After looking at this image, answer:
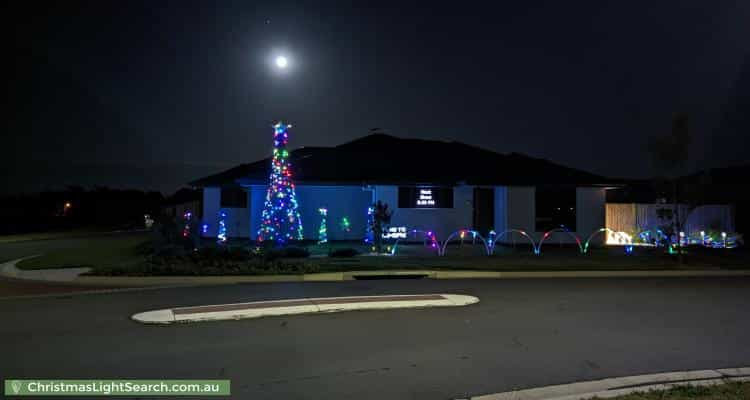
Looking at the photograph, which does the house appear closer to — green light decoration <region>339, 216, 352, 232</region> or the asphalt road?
green light decoration <region>339, 216, 352, 232</region>

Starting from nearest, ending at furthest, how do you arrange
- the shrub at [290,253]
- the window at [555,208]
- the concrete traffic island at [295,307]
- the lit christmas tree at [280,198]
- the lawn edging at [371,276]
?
1. the concrete traffic island at [295,307]
2. the lawn edging at [371,276]
3. the shrub at [290,253]
4. the lit christmas tree at [280,198]
5. the window at [555,208]

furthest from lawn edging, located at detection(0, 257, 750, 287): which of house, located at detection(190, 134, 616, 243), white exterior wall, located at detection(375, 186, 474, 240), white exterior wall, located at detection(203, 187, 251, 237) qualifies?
white exterior wall, located at detection(203, 187, 251, 237)

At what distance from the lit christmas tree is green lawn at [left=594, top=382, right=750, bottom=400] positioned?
16741mm

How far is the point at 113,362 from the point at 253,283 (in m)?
7.16

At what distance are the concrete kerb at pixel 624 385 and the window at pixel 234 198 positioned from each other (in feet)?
70.8

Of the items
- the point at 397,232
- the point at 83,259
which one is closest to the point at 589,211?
the point at 397,232

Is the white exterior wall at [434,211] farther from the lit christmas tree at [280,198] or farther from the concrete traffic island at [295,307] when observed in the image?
the concrete traffic island at [295,307]

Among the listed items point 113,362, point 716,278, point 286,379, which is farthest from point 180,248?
point 716,278

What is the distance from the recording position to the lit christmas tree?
20.9 metres

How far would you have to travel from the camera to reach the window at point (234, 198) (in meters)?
25.9

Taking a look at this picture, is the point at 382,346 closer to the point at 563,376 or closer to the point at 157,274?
the point at 563,376

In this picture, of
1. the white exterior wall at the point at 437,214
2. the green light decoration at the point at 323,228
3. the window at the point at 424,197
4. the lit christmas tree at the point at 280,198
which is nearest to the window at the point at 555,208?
the white exterior wall at the point at 437,214

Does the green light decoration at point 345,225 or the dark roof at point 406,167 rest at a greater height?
the dark roof at point 406,167

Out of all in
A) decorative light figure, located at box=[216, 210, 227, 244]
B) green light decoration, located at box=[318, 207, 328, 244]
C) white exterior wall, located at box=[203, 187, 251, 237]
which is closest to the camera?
green light decoration, located at box=[318, 207, 328, 244]
